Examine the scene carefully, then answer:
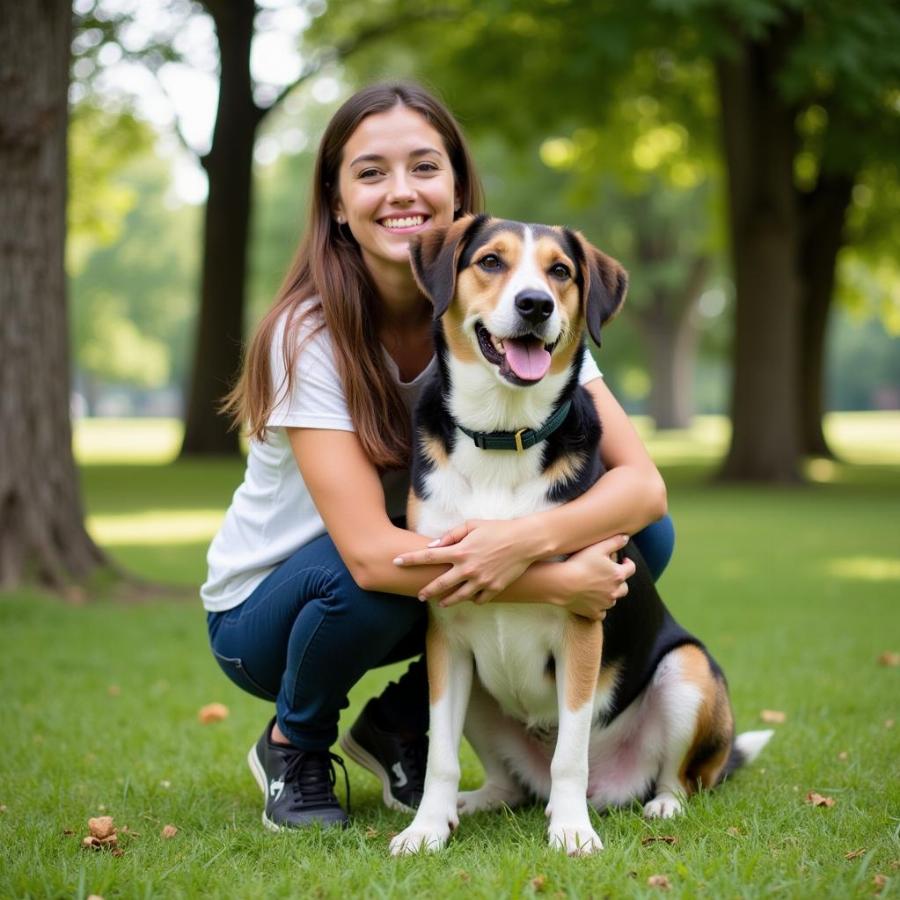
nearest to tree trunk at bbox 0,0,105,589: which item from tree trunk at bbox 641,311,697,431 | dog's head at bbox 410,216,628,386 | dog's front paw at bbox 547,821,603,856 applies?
dog's head at bbox 410,216,628,386

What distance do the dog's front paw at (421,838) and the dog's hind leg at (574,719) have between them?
0.30 m

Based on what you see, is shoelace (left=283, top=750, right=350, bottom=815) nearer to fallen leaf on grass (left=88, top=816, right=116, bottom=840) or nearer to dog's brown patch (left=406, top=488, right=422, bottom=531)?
fallen leaf on grass (left=88, top=816, right=116, bottom=840)

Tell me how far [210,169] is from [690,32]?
8.83 m

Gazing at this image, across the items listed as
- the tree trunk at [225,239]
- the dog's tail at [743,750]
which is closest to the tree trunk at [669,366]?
the tree trunk at [225,239]

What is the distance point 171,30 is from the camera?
19.6 m

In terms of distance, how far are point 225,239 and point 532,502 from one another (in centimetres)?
1735

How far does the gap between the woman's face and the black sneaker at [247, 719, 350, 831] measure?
5.23 feet

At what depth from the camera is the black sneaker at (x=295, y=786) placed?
3.48 m

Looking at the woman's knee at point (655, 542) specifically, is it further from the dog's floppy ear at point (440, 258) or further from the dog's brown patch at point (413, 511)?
the dog's floppy ear at point (440, 258)

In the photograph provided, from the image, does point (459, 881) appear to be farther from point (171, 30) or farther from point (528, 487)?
point (171, 30)

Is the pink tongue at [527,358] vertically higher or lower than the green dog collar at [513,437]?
higher

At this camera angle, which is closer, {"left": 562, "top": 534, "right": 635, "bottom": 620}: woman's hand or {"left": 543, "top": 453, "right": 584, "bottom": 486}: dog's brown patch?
{"left": 562, "top": 534, "right": 635, "bottom": 620}: woman's hand

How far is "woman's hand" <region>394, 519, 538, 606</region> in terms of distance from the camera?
3.14 meters

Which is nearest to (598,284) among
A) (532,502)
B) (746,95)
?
(532,502)
